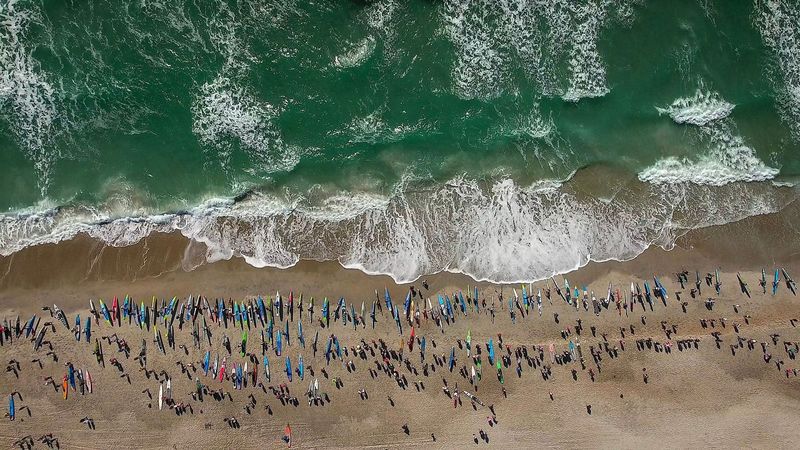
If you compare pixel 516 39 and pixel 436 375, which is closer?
pixel 436 375

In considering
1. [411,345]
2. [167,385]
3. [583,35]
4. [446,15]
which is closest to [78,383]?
[167,385]

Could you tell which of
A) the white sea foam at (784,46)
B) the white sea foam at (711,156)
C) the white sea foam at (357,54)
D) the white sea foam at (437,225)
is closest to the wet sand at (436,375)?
the white sea foam at (437,225)

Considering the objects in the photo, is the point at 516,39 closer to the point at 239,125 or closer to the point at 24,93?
the point at 239,125

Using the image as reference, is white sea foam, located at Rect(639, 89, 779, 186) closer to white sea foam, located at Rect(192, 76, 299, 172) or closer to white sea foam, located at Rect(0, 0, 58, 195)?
white sea foam, located at Rect(192, 76, 299, 172)

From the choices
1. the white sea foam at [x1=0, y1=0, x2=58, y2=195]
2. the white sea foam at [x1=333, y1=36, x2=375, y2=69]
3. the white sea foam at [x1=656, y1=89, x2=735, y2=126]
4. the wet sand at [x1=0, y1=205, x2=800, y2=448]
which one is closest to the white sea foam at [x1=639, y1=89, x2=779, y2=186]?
the white sea foam at [x1=656, y1=89, x2=735, y2=126]

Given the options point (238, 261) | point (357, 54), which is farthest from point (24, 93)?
point (357, 54)

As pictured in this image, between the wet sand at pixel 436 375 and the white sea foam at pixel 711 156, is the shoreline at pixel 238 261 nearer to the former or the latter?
the wet sand at pixel 436 375
